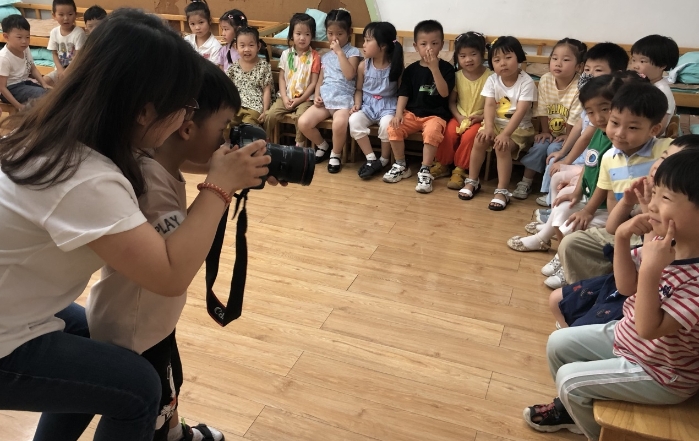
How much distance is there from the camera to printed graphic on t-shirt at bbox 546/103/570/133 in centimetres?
337

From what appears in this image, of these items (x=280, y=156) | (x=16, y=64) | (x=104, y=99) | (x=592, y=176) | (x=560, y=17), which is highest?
(x=560, y=17)

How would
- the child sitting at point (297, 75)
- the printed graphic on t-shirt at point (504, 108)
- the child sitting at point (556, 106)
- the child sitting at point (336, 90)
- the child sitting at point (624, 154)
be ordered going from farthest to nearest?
1. the child sitting at point (297, 75)
2. the child sitting at point (336, 90)
3. the printed graphic on t-shirt at point (504, 108)
4. the child sitting at point (556, 106)
5. the child sitting at point (624, 154)

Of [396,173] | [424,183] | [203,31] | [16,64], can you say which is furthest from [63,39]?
[424,183]

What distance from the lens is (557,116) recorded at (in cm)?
340

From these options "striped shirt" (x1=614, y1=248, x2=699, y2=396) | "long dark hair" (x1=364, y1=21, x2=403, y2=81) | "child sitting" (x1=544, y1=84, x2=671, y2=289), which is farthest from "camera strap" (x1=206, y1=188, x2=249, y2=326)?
"long dark hair" (x1=364, y1=21, x2=403, y2=81)

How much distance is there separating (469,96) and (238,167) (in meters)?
2.80

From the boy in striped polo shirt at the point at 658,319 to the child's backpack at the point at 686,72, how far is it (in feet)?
8.83

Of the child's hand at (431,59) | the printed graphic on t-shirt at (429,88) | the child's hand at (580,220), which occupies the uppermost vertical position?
the child's hand at (431,59)

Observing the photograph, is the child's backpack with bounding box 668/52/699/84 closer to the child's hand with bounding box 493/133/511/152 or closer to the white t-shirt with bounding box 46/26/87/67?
the child's hand with bounding box 493/133/511/152

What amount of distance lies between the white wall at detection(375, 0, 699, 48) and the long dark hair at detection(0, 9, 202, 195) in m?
3.66

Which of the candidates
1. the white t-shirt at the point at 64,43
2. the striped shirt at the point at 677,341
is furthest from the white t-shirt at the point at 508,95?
the white t-shirt at the point at 64,43

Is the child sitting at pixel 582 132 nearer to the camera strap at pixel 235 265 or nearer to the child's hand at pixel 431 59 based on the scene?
the child's hand at pixel 431 59

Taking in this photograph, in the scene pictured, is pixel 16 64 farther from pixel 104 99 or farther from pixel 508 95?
pixel 104 99

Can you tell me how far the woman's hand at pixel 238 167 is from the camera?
116 centimetres
